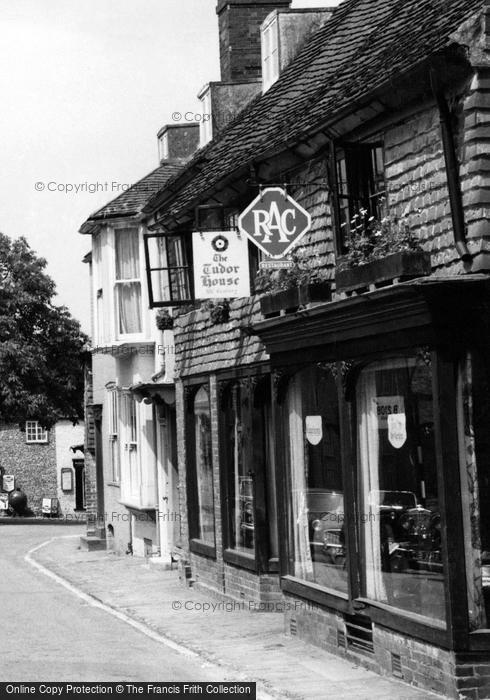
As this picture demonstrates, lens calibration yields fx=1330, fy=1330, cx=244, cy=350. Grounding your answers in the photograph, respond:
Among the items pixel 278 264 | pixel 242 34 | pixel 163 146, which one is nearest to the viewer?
pixel 278 264

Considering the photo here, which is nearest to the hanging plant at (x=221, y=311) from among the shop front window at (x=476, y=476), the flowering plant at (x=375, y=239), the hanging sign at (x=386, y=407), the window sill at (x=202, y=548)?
the window sill at (x=202, y=548)

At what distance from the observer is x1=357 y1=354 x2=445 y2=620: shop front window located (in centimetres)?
1195

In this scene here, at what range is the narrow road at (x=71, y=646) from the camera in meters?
13.0

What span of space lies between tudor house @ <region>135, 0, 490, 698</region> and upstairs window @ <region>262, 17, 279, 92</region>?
2.26m

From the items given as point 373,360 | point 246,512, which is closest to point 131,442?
point 246,512

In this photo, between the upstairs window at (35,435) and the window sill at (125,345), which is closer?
the window sill at (125,345)

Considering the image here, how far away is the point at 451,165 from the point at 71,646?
716 centimetres

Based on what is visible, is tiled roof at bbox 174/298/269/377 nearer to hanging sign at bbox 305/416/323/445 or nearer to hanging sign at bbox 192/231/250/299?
hanging sign at bbox 192/231/250/299

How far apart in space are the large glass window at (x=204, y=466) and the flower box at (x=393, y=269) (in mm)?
8336

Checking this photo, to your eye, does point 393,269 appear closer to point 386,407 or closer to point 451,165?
point 451,165

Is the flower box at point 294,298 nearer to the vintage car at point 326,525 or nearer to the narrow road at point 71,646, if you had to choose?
the vintage car at point 326,525

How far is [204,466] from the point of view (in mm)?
21594

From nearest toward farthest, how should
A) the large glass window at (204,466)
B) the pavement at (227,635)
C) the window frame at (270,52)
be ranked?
1. the pavement at (227,635)
2. the large glass window at (204,466)
3. the window frame at (270,52)

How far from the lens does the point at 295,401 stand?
15.9 m
